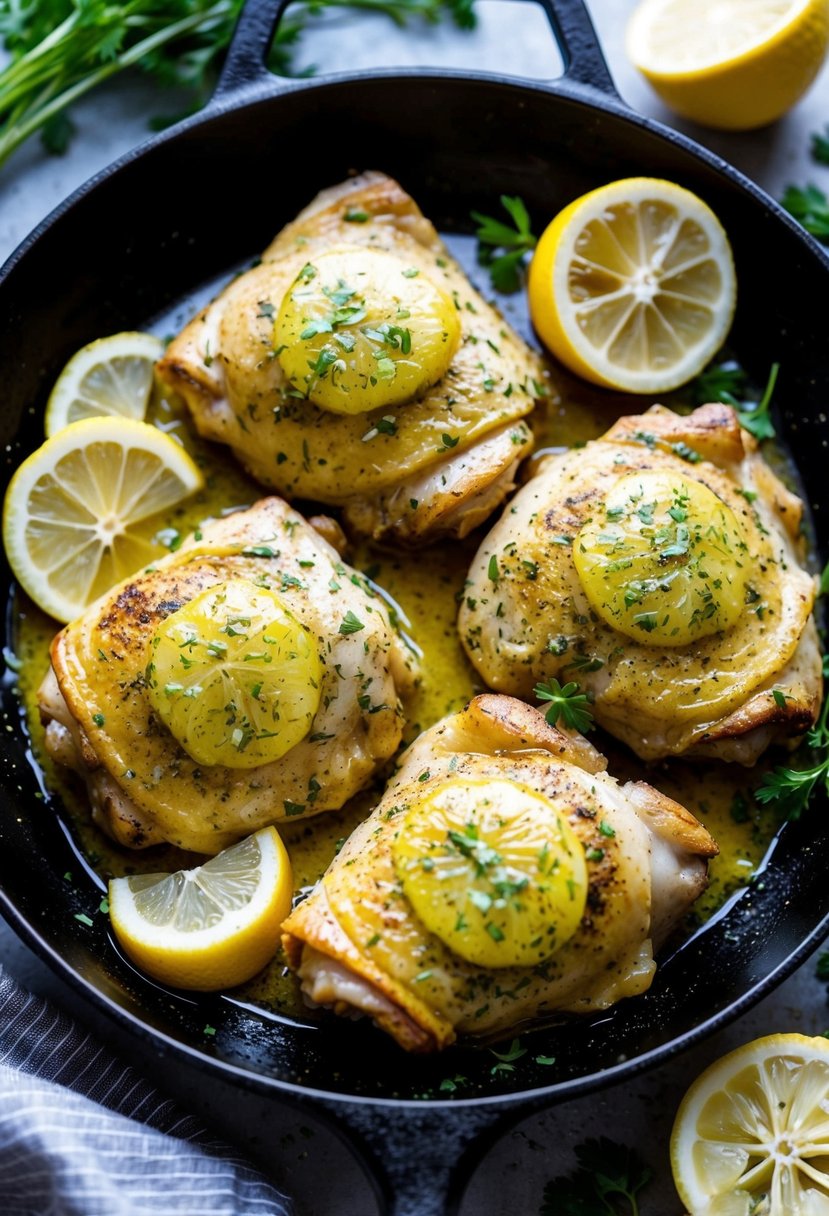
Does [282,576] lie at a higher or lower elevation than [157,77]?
lower

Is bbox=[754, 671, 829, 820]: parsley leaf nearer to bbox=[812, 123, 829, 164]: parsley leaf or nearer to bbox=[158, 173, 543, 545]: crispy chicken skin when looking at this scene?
bbox=[158, 173, 543, 545]: crispy chicken skin

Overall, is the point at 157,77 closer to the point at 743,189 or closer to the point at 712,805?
the point at 743,189

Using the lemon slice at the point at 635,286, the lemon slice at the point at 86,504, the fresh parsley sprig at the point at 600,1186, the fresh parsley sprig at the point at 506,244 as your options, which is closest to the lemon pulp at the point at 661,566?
the lemon slice at the point at 635,286

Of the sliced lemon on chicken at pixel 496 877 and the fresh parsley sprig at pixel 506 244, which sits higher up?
the fresh parsley sprig at pixel 506 244

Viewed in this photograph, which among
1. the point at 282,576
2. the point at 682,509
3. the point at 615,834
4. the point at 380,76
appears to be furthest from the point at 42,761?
the point at 380,76

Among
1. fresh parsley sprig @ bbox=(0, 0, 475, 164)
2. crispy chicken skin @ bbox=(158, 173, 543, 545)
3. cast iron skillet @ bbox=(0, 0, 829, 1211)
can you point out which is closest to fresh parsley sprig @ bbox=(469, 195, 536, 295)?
cast iron skillet @ bbox=(0, 0, 829, 1211)

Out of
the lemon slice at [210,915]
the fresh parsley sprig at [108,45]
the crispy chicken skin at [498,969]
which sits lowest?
the crispy chicken skin at [498,969]

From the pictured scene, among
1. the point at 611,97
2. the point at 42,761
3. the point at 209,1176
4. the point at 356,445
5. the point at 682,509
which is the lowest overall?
the point at 209,1176

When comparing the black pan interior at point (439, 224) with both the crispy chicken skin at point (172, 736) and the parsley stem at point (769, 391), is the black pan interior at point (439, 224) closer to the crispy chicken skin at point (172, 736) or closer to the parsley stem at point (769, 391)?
the parsley stem at point (769, 391)
